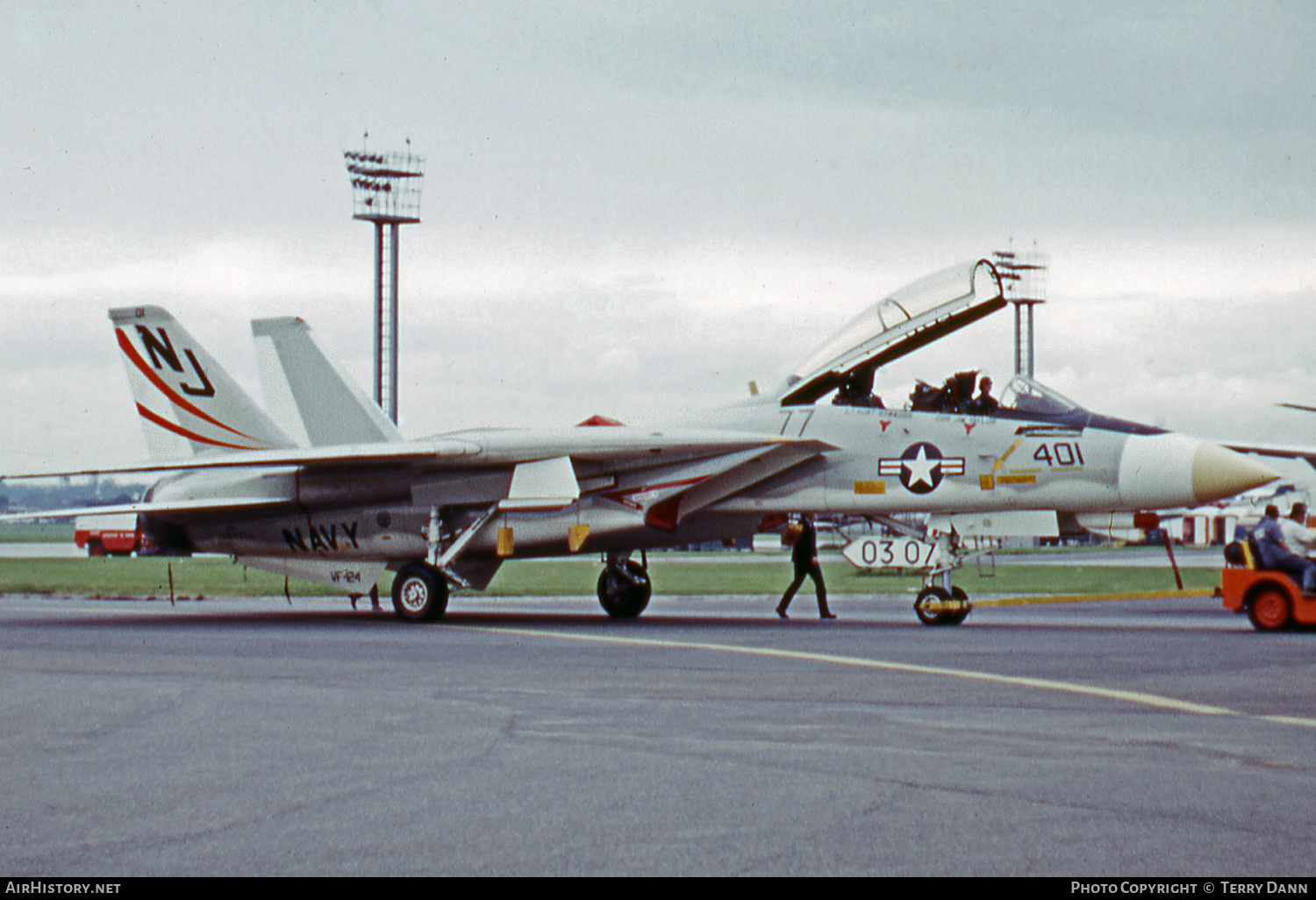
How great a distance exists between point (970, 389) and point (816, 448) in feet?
6.59

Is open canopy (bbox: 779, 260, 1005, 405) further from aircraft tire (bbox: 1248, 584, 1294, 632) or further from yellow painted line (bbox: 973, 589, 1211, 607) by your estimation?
yellow painted line (bbox: 973, 589, 1211, 607)

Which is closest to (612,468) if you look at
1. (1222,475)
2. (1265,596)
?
(1222,475)

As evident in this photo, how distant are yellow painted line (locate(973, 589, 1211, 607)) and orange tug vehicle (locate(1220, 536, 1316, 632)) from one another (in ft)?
21.0

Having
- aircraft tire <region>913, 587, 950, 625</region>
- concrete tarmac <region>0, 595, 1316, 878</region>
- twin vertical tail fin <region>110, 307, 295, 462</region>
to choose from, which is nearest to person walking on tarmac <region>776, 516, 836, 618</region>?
aircraft tire <region>913, 587, 950, 625</region>

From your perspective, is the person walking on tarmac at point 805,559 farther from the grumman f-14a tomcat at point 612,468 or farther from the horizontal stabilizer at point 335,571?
the horizontal stabilizer at point 335,571

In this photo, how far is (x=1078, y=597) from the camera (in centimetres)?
2484

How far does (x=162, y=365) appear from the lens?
70.4ft

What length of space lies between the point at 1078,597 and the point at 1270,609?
8253 millimetres

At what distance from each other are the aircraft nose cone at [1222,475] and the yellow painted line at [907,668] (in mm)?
5398

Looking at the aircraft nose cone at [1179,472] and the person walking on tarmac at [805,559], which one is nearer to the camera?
the aircraft nose cone at [1179,472]

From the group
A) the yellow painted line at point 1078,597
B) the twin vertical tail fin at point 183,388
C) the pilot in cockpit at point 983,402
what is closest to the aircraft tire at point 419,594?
the twin vertical tail fin at point 183,388

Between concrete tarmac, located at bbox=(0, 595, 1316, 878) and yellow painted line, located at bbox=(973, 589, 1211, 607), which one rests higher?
concrete tarmac, located at bbox=(0, 595, 1316, 878)

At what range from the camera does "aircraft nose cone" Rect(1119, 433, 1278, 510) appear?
1560 centimetres

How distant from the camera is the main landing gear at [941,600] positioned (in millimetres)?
17031
